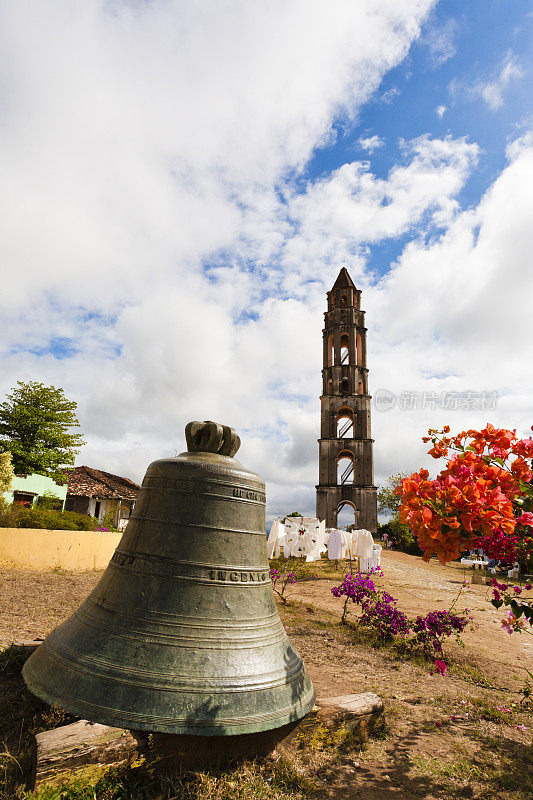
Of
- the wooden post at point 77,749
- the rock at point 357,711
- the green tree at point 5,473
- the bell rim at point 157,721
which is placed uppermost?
the green tree at point 5,473

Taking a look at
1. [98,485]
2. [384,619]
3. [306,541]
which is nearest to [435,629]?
[384,619]

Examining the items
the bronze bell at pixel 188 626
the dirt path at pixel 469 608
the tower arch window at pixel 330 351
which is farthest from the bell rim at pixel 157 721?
the tower arch window at pixel 330 351

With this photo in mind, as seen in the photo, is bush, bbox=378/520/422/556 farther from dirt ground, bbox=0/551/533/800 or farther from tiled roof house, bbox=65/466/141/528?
dirt ground, bbox=0/551/533/800

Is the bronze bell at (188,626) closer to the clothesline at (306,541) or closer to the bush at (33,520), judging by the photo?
the bush at (33,520)

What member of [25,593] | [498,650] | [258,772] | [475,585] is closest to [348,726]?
[258,772]

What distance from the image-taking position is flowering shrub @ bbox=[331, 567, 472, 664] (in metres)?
5.77

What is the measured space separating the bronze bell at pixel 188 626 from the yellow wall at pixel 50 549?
9876 mm

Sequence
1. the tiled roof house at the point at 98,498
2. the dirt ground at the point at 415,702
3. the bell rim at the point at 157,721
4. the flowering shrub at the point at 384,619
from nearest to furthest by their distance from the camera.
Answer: the bell rim at the point at 157,721, the dirt ground at the point at 415,702, the flowering shrub at the point at 384,619, the tiled roof house at the point at 98,498

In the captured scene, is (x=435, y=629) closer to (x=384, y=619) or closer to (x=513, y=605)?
(x=384, y=619)

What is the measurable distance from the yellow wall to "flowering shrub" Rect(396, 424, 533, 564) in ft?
38.1

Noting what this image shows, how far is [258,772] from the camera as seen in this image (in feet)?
8.71

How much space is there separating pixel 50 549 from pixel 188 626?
35.7ft

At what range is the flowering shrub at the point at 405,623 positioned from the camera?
5773 mm

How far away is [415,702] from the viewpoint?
417 centimetres
